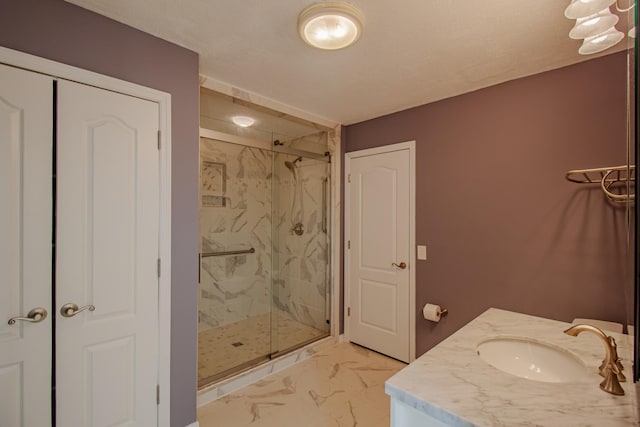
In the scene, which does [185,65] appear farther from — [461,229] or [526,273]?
[526,273]

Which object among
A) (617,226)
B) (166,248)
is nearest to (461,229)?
(617,226)

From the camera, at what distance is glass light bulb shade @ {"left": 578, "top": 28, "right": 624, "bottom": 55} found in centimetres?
137

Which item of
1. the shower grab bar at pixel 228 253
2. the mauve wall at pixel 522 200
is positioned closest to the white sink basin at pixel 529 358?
the mauve wall at pixel 522 200

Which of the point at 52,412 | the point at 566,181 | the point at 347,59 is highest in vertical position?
the point at 347,59

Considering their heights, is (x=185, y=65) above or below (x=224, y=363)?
above

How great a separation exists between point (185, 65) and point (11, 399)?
6.32 ft

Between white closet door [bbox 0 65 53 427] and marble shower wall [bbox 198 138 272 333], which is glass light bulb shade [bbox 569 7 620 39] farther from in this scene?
marble shower wall [bbox 198 138 272 333]

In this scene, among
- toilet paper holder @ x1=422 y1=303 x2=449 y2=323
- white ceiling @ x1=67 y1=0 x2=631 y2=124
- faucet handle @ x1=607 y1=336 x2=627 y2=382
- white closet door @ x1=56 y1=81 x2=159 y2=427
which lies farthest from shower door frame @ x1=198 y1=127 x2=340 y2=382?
faucet handle @ x1=607 y1=336 x2=627 y2=382

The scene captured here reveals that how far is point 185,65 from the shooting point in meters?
1.83

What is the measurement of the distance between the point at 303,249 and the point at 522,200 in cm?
223

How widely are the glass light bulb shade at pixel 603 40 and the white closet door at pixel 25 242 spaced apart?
8.74 ft

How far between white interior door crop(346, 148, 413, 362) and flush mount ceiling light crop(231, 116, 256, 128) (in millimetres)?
1149

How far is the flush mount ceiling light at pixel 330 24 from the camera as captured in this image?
139 centimetres

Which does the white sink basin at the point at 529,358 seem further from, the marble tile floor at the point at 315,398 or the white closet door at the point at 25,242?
the white closet door at the point at 25,242
